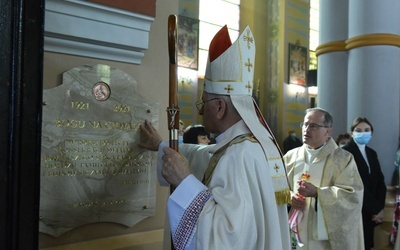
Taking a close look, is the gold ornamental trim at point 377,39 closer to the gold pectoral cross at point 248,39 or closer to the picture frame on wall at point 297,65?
the gold pectoral cross at point 248,39

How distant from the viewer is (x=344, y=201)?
3244mm

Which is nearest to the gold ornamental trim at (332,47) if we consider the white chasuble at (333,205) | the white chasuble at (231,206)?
the white chasuble at (333,205)

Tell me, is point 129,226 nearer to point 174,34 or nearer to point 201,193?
point 201,193

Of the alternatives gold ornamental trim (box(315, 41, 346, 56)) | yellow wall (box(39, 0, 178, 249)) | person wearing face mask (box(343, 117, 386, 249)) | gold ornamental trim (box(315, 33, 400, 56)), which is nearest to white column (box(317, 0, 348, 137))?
gold ornamental trim (box(315, 41, 346, 56))

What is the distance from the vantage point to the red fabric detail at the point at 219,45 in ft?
5.89

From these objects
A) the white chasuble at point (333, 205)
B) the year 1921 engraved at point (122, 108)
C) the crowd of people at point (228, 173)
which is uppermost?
the year 1921 engraved at point (122, 108)

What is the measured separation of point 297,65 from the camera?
14.5 meters

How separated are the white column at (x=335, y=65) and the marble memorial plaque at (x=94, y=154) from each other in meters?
4.61

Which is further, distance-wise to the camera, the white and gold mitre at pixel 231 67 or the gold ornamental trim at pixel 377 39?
the gold ornamental trim at pixel 377 39

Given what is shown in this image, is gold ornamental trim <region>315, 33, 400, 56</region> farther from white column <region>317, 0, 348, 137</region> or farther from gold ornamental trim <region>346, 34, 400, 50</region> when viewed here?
white column <region>317, 0, 348, 137</region>

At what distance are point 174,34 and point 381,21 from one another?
4.36m

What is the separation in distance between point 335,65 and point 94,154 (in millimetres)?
4957

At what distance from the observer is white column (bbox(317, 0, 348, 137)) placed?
5984 mm

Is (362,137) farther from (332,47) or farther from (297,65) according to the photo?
(297,65)
